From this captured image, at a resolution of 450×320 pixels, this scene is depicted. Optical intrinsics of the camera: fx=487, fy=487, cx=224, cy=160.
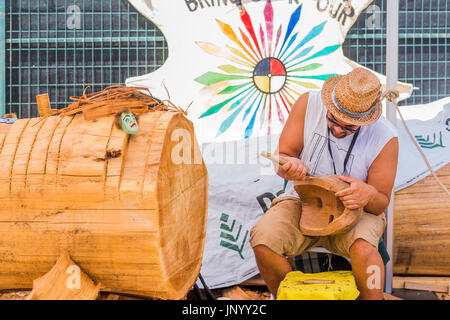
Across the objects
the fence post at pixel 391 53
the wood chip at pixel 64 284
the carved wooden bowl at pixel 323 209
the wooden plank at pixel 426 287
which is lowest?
the wooden plank at pixel 426 287

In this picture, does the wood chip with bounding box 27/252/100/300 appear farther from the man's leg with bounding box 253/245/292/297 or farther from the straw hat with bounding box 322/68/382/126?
the straw hat with bounding box 322/68/382/126

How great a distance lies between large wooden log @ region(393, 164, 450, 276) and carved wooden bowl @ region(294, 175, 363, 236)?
34.2 inches

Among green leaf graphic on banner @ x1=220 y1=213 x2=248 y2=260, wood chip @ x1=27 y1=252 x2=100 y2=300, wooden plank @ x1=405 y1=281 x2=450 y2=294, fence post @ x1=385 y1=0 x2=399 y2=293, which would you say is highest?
fence post @ x1=385 y1=0 x2=399 y2=293

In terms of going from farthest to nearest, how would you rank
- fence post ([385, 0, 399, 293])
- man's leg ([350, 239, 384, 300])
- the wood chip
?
fence post ([385, 0, 399, 293]) < man's leg ([350, 239, 384, 300]) < the wood chip

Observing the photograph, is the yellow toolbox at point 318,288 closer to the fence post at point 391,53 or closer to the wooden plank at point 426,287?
the fence post at point 391,53

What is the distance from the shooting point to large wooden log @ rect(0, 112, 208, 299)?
6.00ft

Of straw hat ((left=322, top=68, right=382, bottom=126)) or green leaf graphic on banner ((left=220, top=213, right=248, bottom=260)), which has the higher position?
straw hat ((left=322, top=68, right=382, bottom=126))

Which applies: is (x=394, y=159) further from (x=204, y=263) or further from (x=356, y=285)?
(x=204, y=263)

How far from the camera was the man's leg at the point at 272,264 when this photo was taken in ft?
7.73

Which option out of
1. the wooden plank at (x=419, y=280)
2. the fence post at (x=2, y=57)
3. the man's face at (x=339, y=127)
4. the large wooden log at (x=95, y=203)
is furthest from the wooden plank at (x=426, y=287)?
the fence post at (x=2, y=57)

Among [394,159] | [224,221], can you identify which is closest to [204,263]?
[224,221]

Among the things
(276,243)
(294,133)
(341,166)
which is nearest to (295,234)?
(276,243)

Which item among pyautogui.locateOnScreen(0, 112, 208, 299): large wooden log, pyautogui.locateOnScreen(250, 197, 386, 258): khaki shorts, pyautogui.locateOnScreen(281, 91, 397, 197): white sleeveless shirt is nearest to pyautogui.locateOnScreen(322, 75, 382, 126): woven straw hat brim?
pyautogui.locateOnScreen(281, 91, 397, 197): white sleeveless shirt

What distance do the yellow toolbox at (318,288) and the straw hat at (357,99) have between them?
74 centimetres
